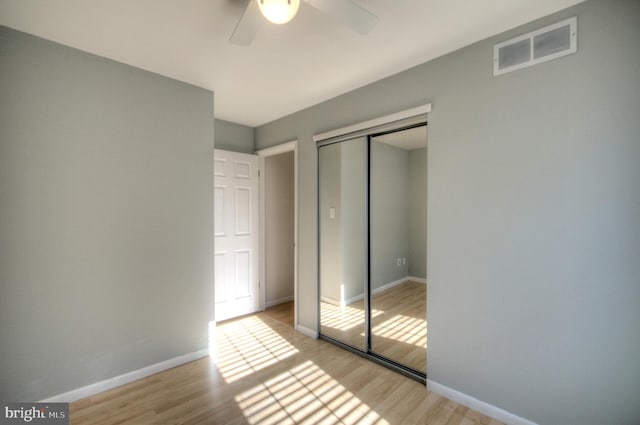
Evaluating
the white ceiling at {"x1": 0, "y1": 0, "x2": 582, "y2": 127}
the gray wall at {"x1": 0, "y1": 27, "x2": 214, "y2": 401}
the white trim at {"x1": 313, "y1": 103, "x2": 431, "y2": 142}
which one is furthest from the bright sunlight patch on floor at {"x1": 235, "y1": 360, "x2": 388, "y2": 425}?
the white ceiling at {"x1": 0, "y1": 0, "x2": 582, "y2": 127}

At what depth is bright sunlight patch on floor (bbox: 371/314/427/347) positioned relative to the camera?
2.54 meters

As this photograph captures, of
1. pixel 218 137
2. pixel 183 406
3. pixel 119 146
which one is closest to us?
pixel 183 406

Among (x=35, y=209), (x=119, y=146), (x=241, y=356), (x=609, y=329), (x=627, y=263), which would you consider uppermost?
(x=119, y=146)

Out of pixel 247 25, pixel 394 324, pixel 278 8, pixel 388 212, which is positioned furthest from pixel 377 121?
pixel 394 324

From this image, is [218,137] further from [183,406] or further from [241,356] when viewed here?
[183,406]

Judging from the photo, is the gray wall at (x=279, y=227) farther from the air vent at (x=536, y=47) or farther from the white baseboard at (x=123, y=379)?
the air vent at (x=536, y=47)

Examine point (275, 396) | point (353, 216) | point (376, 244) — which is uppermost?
point (353, 216)

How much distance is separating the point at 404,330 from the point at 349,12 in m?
2.52

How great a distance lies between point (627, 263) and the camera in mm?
1520

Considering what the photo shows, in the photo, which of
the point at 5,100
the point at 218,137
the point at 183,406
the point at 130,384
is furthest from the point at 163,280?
the point at 218,137

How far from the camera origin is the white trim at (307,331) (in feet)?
10.5

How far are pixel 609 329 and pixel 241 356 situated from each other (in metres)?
2.73

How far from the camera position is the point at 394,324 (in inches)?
108

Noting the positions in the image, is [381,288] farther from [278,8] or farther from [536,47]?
[278,8]
